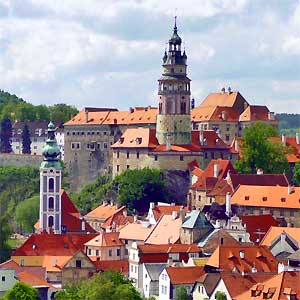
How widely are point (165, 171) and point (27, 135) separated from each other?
2774 cm

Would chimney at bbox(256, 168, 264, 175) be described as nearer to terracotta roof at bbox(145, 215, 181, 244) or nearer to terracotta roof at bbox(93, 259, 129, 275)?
terracotta roof at bbox(145, 215, 181, 244)

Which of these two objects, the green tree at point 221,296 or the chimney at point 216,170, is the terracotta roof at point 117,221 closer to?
the chimney at point 216,170

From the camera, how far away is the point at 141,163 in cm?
7006

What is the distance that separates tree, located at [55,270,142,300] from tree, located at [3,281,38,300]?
35.7 inches

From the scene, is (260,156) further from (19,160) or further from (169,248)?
(19,160)

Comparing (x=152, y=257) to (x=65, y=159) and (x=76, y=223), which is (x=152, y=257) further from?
(x=65, y=159)

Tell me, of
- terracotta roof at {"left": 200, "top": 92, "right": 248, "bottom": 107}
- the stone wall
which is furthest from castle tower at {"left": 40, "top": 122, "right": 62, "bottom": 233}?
the stone wall

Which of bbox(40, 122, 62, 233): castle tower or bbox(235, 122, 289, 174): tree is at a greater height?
bbox(235, 122, 289, 174): tree

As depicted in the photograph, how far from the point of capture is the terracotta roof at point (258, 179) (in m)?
62.4

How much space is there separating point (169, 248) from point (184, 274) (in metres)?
4.46

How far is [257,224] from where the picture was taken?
184 ft

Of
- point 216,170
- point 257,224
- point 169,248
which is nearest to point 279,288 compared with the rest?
point 169,248

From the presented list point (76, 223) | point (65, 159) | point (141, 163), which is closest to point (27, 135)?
point (65, 159)

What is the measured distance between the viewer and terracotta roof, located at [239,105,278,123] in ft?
259
